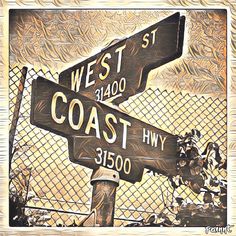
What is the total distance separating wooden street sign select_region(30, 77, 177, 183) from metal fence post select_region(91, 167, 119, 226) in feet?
0.09

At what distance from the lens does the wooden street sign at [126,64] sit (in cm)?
165

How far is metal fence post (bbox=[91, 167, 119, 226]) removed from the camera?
1.63 meters

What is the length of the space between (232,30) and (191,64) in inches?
7.4

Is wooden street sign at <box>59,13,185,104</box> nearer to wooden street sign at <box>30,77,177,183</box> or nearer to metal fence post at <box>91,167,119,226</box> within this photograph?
wooden street sign at <box>30,77,177,183</box>

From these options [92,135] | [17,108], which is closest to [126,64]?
[92,135]

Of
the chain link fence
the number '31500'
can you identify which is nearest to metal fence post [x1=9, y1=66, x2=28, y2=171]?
the chain link fence

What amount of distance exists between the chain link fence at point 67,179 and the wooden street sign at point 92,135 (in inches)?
1.1

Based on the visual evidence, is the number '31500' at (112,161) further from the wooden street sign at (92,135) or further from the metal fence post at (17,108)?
the metal fence post at (17,108)

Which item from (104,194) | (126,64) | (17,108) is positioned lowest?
(104,194)

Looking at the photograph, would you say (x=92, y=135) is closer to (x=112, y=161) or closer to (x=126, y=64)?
(x=112, y=161)

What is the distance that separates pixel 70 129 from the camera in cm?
A: 164

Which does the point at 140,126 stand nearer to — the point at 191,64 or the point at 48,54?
the point at 191,64

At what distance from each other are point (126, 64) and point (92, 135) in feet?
0.90

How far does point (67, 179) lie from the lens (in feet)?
5.36
